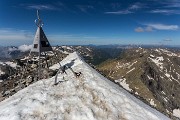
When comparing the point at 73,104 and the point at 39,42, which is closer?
the point at 73,104

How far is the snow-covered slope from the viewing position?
16.9 m

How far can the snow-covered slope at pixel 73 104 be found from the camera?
667 inches

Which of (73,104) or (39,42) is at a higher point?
(39,42)

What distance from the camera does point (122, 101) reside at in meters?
20.4

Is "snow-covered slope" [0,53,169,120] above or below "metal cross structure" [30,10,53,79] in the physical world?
below

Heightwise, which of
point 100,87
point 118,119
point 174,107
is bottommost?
point 174,107

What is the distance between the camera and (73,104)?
18484 millimetres

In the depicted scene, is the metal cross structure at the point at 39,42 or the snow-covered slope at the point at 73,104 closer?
the snow-covered slope at the point at 73,104

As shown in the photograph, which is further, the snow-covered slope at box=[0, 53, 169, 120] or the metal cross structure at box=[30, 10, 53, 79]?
the metal cross structure at box=[30, 10, 53, 79]

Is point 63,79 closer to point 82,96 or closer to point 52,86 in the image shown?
point 52,86

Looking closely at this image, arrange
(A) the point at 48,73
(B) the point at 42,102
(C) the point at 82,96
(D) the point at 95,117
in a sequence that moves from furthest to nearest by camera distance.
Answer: (A) the point at 48,73 < (C) the point at 82,96 < (B) the point at 42,102 < (D) the point at 95,117

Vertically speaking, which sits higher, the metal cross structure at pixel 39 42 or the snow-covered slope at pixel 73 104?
the metal cross structure at pixel 39 42

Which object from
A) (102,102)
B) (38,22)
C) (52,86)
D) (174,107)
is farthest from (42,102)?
(174,107)

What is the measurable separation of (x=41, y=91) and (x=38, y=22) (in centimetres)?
751
